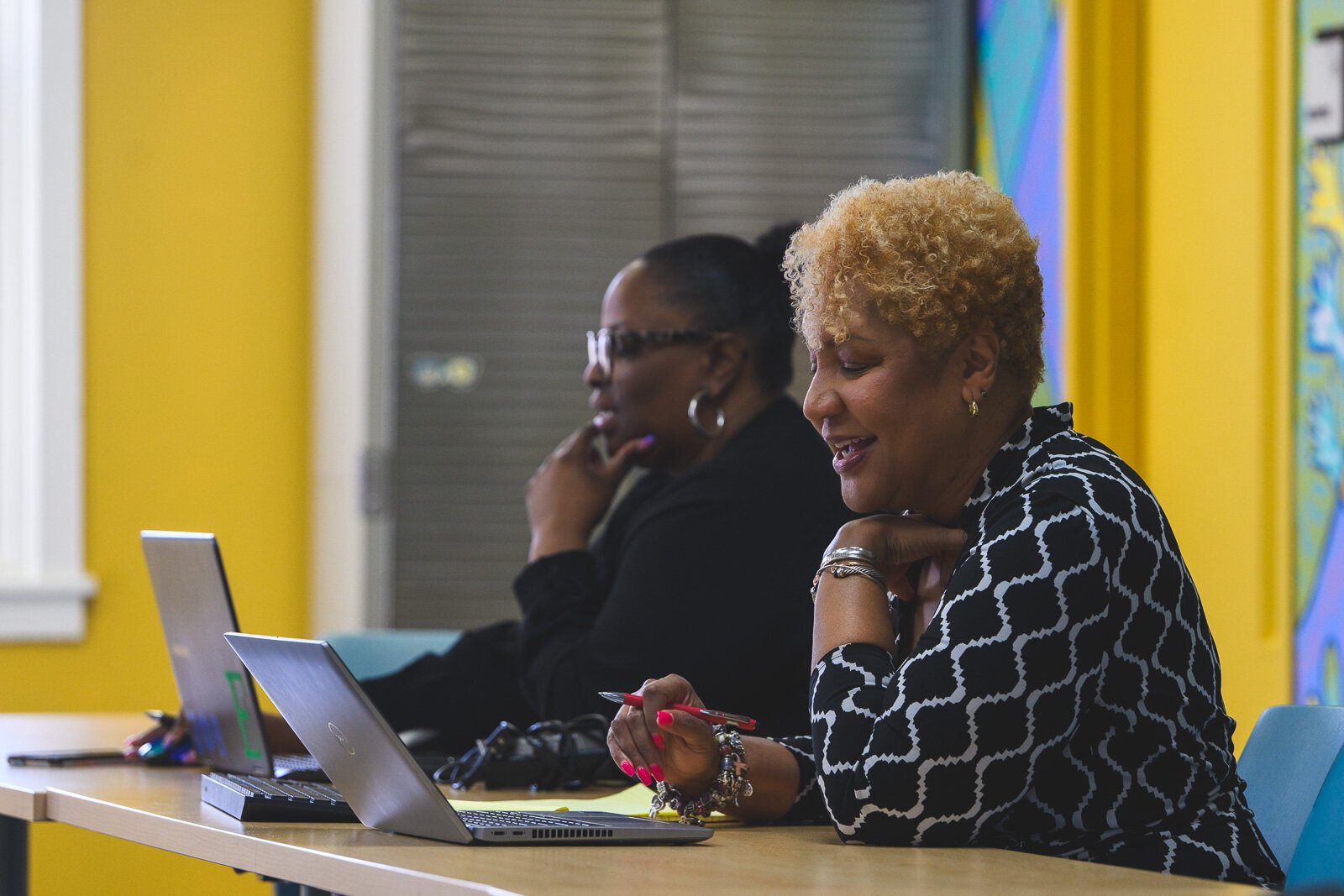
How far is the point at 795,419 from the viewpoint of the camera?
2.40 m

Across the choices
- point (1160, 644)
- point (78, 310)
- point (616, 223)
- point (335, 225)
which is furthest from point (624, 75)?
point (1160, 644)

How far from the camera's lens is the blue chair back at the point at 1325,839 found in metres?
1.54

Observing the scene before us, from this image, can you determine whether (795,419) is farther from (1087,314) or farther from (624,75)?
(624,75)

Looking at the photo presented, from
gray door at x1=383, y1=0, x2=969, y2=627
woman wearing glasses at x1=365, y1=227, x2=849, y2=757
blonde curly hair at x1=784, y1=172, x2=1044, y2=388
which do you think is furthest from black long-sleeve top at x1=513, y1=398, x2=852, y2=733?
gray door at x1=383, y1=0, x2=969, y2=627

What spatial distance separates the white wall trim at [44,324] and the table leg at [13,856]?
159cm

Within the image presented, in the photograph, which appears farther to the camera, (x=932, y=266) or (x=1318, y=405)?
(x=1318, y=405)

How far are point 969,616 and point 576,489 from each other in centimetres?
131

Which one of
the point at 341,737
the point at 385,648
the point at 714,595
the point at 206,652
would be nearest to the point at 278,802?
the point at 341,737

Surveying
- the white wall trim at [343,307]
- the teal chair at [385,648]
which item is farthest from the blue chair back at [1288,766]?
the white wall trim at [343,307]

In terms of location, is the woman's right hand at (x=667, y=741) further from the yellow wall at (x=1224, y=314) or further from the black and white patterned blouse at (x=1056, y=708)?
the yellow wall at (x=1224, y=314)

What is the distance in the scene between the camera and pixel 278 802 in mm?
1518

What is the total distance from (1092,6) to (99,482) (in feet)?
8.30

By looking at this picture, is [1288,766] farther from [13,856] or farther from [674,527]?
[13,856]

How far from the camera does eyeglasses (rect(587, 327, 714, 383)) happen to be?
2488mm
